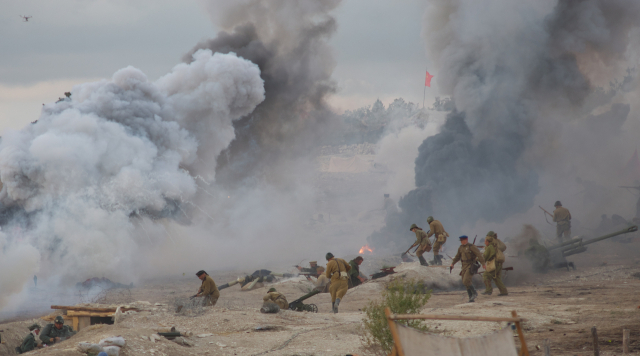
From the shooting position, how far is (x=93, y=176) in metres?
27.8

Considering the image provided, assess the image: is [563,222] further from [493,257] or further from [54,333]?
[54,333]

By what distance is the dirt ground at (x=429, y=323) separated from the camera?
755cm

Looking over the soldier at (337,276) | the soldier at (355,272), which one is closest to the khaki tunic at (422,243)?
the soldier at (355,272)

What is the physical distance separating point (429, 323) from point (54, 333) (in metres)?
8.17

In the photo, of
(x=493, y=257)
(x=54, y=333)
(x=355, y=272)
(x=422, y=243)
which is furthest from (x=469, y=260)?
(x=54, y=333)

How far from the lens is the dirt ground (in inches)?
297

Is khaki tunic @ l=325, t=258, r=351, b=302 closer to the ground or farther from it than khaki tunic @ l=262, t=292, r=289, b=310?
farther from it

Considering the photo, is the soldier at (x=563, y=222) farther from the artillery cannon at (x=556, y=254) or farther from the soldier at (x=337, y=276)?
the soldier at (x=337, y=276)

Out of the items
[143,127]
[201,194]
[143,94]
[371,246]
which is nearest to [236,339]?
[143,127]

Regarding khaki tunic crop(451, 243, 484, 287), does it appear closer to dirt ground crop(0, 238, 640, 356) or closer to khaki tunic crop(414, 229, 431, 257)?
dirt ground crop(0, 238, 640, 356)

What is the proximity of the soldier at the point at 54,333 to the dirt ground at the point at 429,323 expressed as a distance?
3.25ft

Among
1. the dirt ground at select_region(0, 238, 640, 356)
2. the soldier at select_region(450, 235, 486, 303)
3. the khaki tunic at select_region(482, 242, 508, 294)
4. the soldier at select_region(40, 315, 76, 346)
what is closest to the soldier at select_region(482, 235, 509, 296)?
the khaki tunic at select_region(482, 242, 508, 294)

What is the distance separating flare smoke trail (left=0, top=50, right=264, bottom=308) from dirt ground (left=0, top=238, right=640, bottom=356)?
11977 millimetres

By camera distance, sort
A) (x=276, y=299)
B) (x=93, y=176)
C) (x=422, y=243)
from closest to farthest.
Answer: (x=276, y=299) → (x=422, y=243) → (x=93, y=176)
